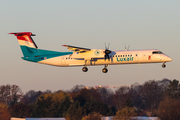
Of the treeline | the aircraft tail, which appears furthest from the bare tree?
the aircraft tail

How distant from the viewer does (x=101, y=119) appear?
47.0 metres

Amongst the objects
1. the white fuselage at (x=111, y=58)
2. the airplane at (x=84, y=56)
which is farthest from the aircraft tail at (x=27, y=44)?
the white fuselage at (x=111, y=58)

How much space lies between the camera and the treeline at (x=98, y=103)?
48.7 m

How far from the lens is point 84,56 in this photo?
134 ft

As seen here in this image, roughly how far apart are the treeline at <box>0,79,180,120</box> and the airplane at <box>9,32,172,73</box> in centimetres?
951

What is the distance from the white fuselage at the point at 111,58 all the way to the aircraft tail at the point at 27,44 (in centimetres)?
300

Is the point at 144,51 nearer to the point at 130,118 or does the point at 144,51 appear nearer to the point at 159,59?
the point at 159,59

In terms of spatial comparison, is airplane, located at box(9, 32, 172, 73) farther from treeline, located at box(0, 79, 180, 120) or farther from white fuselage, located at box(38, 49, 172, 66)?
treeline, located at box(0, 79, 180, 120)

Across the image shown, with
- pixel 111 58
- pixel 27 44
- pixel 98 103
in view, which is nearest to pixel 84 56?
pixel 111 58

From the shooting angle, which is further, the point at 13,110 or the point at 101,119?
the point at 13,110

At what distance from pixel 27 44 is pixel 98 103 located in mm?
24678

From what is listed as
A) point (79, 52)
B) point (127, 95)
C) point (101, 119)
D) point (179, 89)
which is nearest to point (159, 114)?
point (101, 119)

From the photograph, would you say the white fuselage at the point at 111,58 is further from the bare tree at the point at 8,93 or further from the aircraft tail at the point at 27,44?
the bare tree at the point at 8,93

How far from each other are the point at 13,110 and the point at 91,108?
14701 mm
